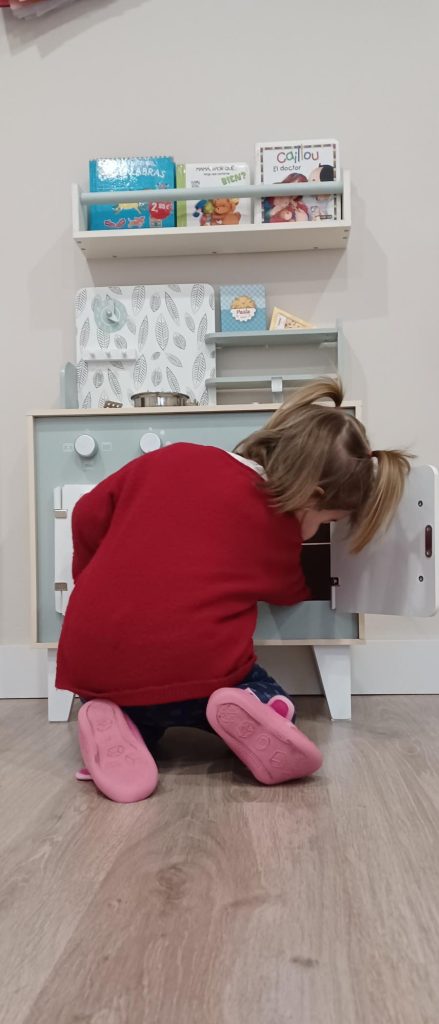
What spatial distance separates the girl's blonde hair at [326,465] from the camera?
118cm

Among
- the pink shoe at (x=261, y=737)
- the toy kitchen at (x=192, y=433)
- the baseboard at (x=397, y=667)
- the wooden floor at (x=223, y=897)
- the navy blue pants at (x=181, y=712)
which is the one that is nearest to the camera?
the wooden floor at (x=223, y=897)

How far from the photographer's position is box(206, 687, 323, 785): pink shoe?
3.43 ft

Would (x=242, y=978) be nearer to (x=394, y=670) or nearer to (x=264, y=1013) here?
(x=264, y=1013)

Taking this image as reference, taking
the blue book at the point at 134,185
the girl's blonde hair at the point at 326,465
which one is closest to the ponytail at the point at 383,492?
the girl's blonde hair at the point at 326,465

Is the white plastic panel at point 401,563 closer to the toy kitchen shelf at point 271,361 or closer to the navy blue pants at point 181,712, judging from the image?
the navy blue pants at point 181,712

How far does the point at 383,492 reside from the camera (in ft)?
4.07

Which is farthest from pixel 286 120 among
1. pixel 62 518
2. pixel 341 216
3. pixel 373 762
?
pixel 373 762

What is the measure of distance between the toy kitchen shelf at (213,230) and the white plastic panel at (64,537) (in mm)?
534

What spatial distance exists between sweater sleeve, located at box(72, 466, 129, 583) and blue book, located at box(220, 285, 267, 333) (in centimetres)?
62

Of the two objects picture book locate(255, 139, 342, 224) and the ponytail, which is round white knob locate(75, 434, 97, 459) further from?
picture book locate(255, 139, 342, 224)

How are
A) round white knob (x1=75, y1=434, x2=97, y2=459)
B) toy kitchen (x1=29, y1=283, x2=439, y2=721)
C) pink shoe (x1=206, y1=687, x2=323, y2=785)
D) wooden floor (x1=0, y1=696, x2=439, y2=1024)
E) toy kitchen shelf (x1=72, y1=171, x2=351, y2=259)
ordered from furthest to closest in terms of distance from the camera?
toy kitchen shelf (x1=72, y1=171, x2=351, y2=259), round white knob (x1=75, y1=434, x2=97, y2=459), toy kitchen (x1=29, y1=283, x2=439, y2=721), pink shoe (x1=206, y1=687, x2=323, y2=785), wooden floor (x1=0, y1=696, x2=439, y2=1024)

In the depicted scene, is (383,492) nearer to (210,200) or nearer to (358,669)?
(358,669)

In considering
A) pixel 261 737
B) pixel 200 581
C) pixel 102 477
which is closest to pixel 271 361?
pixel 102 477

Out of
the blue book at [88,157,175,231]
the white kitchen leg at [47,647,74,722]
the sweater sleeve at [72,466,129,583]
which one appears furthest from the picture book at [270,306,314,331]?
the white kitchen leg at [47,647,74,722]
